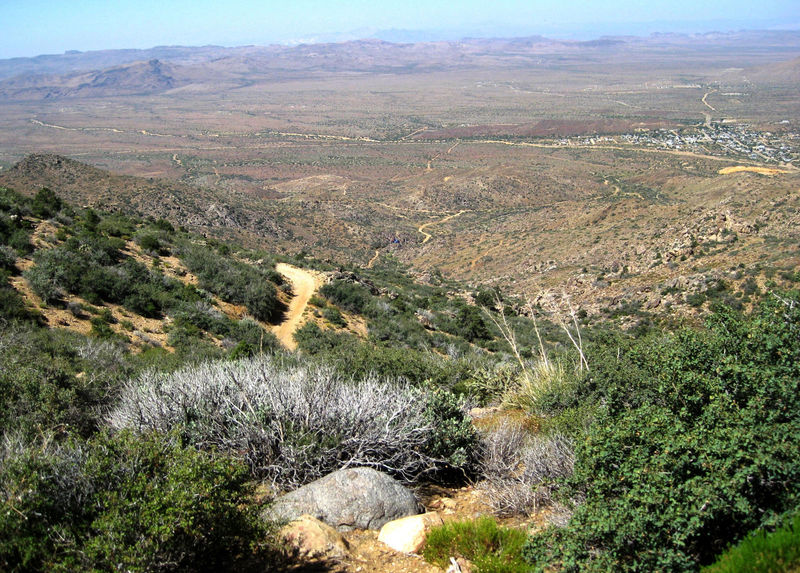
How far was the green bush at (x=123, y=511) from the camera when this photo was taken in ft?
9.84

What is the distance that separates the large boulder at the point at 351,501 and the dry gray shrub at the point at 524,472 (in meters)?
0.78

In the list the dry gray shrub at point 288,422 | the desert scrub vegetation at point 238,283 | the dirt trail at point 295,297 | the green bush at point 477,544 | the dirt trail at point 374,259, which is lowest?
the dirt trail at point 374,259

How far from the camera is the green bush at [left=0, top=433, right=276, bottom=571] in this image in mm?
2998

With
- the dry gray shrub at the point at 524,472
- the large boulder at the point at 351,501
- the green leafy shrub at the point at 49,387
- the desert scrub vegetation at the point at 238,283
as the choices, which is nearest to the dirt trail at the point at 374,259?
the desert scrub vegetation at the point at 238,283

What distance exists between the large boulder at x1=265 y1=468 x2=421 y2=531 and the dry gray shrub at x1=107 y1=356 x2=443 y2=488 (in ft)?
0.84

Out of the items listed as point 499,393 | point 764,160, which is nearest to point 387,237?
point 499,393

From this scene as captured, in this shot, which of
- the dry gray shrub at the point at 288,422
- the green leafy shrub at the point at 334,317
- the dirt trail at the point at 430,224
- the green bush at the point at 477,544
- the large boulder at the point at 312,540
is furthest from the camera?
the dirt trail at the point at 430,224

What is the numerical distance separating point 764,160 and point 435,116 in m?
74.5

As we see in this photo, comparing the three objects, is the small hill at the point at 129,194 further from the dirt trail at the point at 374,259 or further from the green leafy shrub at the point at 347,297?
the green leafy shrub at the point at 347,297

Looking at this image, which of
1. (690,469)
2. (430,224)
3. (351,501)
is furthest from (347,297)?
(430,224)

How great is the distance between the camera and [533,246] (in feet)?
124

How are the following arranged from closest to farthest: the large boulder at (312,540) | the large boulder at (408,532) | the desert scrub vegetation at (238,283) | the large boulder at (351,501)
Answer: the large boulder at (312,540) < the large boulder at (408,532) < the large boulder at (351,501) < the desert scrub vegetation at (238,283)

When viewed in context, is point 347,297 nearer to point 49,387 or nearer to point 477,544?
point 49,387

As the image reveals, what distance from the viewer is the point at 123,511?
10.5 ft
